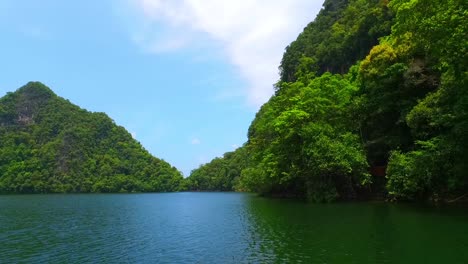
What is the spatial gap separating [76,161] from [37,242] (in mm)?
151794

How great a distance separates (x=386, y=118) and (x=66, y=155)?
498ft

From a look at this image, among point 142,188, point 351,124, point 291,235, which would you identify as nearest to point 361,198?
point 351,124

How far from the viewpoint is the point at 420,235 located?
20.6m

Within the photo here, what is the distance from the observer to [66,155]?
548 ft

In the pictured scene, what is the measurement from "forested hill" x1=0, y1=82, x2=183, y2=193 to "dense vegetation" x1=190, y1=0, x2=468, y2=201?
111m

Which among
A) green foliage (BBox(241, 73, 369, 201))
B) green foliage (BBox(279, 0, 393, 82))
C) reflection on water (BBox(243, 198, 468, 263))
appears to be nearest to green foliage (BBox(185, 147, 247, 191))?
green foliage (BBox(279, 0, 393, 82))

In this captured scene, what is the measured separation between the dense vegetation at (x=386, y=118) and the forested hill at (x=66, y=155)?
111 m

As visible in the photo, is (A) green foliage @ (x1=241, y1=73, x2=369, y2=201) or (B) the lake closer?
(B) the lake

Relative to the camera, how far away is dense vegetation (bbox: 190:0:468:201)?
23.4m

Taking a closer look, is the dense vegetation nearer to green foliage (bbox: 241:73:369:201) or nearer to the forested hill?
green foliage (bbox: 241:73:369:201)

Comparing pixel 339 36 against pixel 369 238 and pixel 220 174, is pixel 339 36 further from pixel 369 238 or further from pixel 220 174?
pixel 220 174

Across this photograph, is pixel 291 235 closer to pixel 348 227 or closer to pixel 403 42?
pixel 348 227

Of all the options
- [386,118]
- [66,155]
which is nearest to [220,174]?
[66,155]

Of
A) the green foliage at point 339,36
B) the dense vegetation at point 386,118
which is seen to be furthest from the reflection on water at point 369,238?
the green foliage at point 339,36
